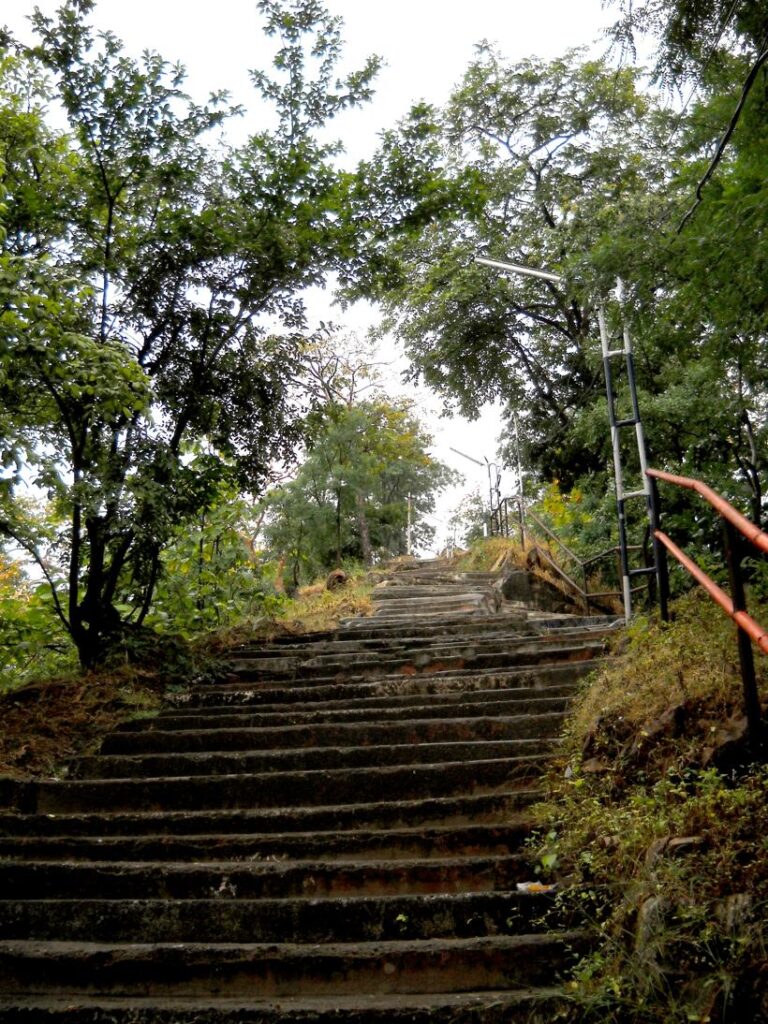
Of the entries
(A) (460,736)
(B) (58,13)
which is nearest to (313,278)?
(B) (58,13)

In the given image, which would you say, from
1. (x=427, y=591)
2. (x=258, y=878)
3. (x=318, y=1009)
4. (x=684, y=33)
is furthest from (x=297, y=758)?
(x=427, y=591)

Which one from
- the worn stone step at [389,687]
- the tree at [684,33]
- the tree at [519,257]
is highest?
the tree at [519,257]

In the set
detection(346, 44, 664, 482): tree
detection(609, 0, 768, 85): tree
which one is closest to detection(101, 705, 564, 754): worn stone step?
detection(609, 0, 768, 85): tree

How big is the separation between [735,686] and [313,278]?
523cm

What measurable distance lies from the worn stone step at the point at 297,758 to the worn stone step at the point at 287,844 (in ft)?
2.15

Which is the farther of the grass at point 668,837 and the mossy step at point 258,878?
the mossy step at point 258,878

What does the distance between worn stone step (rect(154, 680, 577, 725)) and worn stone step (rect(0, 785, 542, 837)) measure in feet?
3.58

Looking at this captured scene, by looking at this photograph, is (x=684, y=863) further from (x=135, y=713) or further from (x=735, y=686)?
(x=135, y=713)

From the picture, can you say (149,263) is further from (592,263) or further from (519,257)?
(519,257)

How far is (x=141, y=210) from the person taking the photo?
6832 mm

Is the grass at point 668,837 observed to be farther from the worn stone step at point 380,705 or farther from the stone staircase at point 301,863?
the worn stone step at point 380,705

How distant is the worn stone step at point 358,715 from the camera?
198 inches

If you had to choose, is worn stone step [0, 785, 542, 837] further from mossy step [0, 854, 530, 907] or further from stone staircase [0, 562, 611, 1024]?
mossy step [0, 854, 530, 907]

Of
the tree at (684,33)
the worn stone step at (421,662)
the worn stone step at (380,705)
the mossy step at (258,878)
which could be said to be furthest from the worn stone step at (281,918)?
the tree at (684,33)
